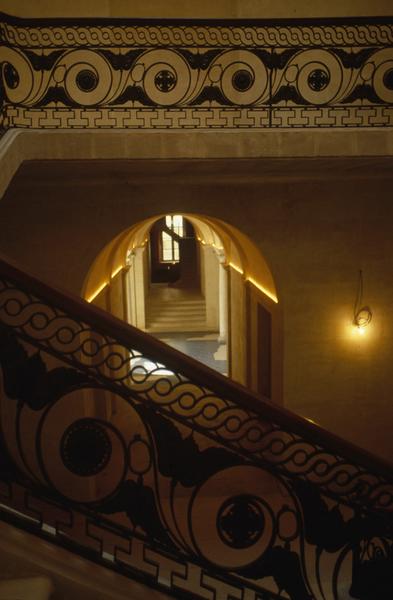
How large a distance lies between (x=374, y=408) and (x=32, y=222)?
606 centimetres

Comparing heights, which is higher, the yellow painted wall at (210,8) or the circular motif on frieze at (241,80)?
the yellow painted wall at (210,8)

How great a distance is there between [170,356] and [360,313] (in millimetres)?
6878

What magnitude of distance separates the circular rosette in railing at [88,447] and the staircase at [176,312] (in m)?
8.42

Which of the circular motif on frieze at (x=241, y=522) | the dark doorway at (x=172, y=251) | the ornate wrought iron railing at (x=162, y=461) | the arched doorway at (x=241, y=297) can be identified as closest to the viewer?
the ornate wrought iron railing at (x=162, y=461)

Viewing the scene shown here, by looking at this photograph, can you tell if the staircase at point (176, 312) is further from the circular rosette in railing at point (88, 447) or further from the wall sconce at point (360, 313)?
the wall sconce at point (360, 313)

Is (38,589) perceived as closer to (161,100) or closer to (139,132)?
(139,132)

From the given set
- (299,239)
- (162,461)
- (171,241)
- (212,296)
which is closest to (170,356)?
(162,461)

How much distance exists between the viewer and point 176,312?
882 inches

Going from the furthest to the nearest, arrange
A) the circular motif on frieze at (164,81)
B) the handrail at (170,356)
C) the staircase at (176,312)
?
the staircase at (176,312) → the circular motif on frieze at (164,81) → the handrail at (170,356)

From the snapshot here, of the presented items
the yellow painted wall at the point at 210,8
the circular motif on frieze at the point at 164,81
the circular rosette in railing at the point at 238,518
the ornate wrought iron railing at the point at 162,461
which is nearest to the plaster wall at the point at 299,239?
the circular motif on frieze at the point at 164,81

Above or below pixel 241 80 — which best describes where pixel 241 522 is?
below

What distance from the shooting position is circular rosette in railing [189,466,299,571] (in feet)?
9.64

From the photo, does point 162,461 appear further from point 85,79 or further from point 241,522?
point 85,79

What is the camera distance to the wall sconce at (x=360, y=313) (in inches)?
348
